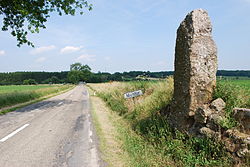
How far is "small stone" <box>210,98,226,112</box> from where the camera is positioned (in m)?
4.41

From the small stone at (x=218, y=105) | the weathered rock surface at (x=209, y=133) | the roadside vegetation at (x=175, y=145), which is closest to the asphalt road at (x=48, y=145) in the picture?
the roadside vegetation at (x=175, y=145)

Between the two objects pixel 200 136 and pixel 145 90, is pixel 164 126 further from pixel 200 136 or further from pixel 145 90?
pixel 145 90

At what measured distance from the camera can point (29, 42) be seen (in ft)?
46.8

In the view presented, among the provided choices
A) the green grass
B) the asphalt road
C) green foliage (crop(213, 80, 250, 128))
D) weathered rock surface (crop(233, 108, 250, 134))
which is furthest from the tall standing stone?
the asphalt road

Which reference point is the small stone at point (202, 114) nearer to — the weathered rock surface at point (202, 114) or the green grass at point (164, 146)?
the weathered rock surface at point (202, 114)

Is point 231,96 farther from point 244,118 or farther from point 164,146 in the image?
point 164,146

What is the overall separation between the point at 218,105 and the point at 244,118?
0.70 metres

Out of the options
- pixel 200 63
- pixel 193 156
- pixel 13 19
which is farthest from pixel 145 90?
pixel 13 19

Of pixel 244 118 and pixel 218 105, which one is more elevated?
pixel 218 105

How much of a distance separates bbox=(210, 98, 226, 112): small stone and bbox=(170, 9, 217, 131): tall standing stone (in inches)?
15.9

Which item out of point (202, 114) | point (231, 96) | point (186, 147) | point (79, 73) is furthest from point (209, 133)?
point (79, 73)

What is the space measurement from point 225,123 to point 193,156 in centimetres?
102

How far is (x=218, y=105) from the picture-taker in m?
4.46

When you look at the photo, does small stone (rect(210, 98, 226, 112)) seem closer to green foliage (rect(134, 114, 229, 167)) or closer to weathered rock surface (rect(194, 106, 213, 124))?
weathered rock surface (rect(194, 106, 213, 124))
